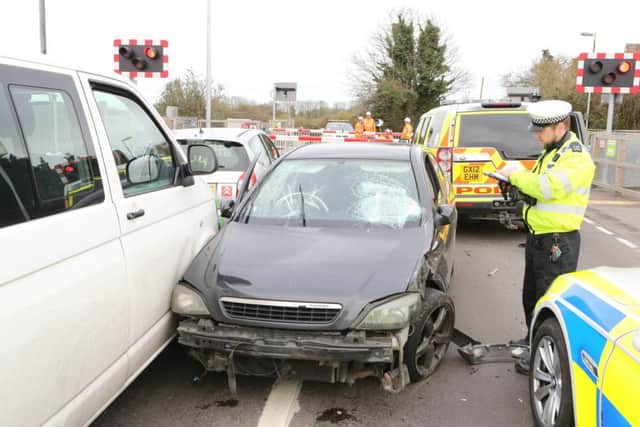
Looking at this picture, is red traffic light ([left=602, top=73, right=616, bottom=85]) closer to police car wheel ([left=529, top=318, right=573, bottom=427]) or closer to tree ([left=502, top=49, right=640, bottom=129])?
police car wheel ([left=529, top=318, right=573, bottom=427])

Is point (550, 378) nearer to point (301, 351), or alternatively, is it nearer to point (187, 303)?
point (301, 351)

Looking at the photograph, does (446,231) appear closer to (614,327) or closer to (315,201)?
(315,201)

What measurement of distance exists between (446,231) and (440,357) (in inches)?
50.2

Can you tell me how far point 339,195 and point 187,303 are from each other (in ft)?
5.27

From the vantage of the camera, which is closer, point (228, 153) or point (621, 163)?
point (228, 153)

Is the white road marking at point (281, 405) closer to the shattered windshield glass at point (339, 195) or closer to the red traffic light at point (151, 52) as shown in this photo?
the shattered windshield glass at point (339, 195)

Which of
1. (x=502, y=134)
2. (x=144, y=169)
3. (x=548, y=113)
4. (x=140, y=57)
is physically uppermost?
(x=140, y=57)

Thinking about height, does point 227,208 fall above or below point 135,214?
below

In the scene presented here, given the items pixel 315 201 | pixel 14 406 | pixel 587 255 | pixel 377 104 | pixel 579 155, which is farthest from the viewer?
pixel 377 104

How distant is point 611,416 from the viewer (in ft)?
7.72

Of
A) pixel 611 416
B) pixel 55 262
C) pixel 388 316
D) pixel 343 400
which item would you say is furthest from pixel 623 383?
pixel 55 262

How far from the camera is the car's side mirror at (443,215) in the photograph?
447cm

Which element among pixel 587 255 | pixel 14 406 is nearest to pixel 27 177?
pixel 14 406

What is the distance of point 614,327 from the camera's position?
A: 254 cm
